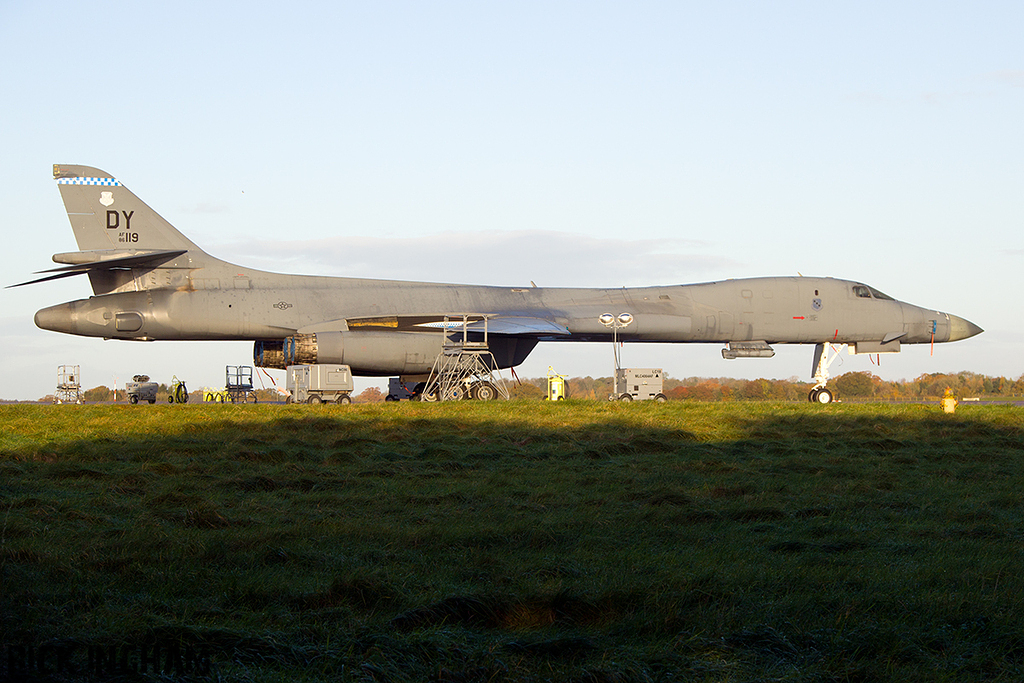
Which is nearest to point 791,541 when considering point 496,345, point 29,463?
point 29,463

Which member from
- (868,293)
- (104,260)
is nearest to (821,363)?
(868,293)

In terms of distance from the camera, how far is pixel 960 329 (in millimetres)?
30594

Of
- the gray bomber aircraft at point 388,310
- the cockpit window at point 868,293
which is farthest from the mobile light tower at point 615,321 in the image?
the cockpit window at point 868,293

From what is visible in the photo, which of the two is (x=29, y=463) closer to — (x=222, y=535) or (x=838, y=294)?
(x=222, y=535)

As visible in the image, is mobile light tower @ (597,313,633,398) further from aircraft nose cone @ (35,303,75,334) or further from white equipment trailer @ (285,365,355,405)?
aircraft nose cone @ (35,303,75,334)

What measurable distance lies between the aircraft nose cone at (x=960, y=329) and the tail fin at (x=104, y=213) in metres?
25.8

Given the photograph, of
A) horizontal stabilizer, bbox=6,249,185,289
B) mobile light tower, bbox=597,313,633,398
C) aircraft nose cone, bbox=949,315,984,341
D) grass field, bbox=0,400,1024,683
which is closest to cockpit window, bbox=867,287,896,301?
aircraft nose cone, bbox=949,315,984,341

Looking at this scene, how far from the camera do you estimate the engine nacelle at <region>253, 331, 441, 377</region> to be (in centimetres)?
2558

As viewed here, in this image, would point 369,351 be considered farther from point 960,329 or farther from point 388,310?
point 960,329

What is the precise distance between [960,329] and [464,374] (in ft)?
57.6

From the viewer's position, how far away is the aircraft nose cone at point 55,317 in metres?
24.9

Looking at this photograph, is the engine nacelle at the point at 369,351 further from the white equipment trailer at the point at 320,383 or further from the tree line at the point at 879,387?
the tree line at the point at 879,387

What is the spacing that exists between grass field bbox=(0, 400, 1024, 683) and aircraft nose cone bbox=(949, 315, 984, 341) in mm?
17908

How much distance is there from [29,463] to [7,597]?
697cm
